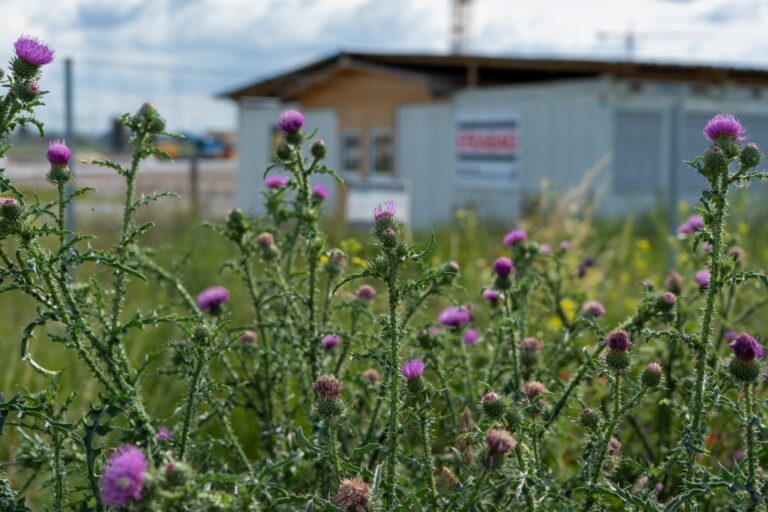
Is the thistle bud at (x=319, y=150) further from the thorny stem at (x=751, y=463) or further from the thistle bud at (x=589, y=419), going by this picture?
the thorny stem at (x=751, y=463)

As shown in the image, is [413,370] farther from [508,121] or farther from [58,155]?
[508,121]

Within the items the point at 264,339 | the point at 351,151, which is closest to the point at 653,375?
the point at 264,339

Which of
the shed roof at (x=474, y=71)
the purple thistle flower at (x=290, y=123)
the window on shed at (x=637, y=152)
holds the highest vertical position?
the shed roof at (x=474, y=71)

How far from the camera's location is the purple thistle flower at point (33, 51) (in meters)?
2.51

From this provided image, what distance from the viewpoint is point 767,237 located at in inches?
427

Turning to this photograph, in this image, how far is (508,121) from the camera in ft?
55.9

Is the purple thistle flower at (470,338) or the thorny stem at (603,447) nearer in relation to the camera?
the thorny stem at (603,447)

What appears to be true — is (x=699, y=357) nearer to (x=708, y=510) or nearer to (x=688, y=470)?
(x=688, y=470)

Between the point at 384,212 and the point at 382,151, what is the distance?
693 inches

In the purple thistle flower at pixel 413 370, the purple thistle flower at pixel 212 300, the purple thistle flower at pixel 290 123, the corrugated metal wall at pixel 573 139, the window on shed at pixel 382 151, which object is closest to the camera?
the purple thistle flower at pixel 413 370

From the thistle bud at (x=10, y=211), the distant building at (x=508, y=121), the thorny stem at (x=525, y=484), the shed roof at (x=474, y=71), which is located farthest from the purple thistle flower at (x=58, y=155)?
the shed roof at (x=474, y=71)

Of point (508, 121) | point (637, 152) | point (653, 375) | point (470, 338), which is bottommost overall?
point (470, 338)

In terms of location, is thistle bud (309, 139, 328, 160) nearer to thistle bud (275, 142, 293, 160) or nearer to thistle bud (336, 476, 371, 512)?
thistle bud (275, 142, 293, 160)

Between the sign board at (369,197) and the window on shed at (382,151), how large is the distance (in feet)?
30.7
